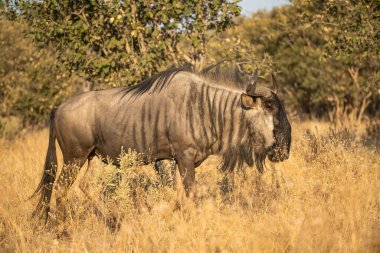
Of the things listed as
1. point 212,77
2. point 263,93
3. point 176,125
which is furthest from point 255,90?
point 176,125

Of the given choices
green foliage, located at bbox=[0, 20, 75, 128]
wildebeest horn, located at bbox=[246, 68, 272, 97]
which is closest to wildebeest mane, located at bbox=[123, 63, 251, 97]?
wildebeest horn, located at bbox=[246, 68, 272, 97]

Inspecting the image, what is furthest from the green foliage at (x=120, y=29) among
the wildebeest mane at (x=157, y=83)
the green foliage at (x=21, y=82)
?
the green foliage at (x=21, y=82)

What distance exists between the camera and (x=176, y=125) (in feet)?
14.6

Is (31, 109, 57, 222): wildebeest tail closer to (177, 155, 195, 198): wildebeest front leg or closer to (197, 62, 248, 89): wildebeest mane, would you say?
(177, 155, 195, 198): wildebeest front leg

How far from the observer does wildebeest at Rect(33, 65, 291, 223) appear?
4418mm

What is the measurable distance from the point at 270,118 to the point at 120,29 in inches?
119

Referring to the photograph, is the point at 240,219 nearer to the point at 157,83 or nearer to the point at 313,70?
the point at 157,83

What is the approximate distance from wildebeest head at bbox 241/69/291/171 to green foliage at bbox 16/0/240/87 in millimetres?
1810

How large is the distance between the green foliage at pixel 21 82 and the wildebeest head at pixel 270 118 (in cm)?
721

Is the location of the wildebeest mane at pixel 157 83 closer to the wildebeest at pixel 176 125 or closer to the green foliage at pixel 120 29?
the wildebeest at pixel 176 125

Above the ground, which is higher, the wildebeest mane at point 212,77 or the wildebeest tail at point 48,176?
the wildebeest mane at point 212,77

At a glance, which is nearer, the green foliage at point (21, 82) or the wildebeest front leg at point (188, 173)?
the wildebeest front leg at point (188, 173)

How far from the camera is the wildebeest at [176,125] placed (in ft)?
14.5

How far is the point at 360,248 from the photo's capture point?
2.97 meters
